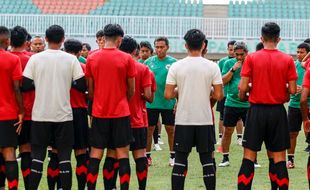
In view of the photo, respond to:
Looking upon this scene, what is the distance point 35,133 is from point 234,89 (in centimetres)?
384

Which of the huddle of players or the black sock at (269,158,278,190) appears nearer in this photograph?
the huddle of players

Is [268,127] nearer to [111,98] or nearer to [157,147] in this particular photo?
[111,98]

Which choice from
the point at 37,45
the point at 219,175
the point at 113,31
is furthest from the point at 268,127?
the point at 37,45

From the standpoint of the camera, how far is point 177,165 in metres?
7.16

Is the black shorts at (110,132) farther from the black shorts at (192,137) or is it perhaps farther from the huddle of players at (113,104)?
the black shorts at (192,137)

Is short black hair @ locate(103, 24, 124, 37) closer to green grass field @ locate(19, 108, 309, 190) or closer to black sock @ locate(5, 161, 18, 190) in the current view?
black sock @ locate(5, 161, 18, 190)

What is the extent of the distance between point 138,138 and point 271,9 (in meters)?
29.3

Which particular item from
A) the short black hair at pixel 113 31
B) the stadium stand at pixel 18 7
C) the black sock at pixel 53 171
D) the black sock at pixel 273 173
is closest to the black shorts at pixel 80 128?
the black sock at pixel 53 171

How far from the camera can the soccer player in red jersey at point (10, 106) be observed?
275 inches

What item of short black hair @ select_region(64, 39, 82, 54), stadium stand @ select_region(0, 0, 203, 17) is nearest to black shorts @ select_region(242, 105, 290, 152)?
short black hair @ select_region(64, 39, 82, 54)

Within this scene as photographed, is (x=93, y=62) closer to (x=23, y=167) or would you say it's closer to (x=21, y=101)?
(x=21, y=101)

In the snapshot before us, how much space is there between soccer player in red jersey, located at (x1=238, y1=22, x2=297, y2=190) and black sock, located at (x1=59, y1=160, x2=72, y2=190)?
182 centimetres

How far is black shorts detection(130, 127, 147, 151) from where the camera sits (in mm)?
7637

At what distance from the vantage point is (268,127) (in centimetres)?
708
